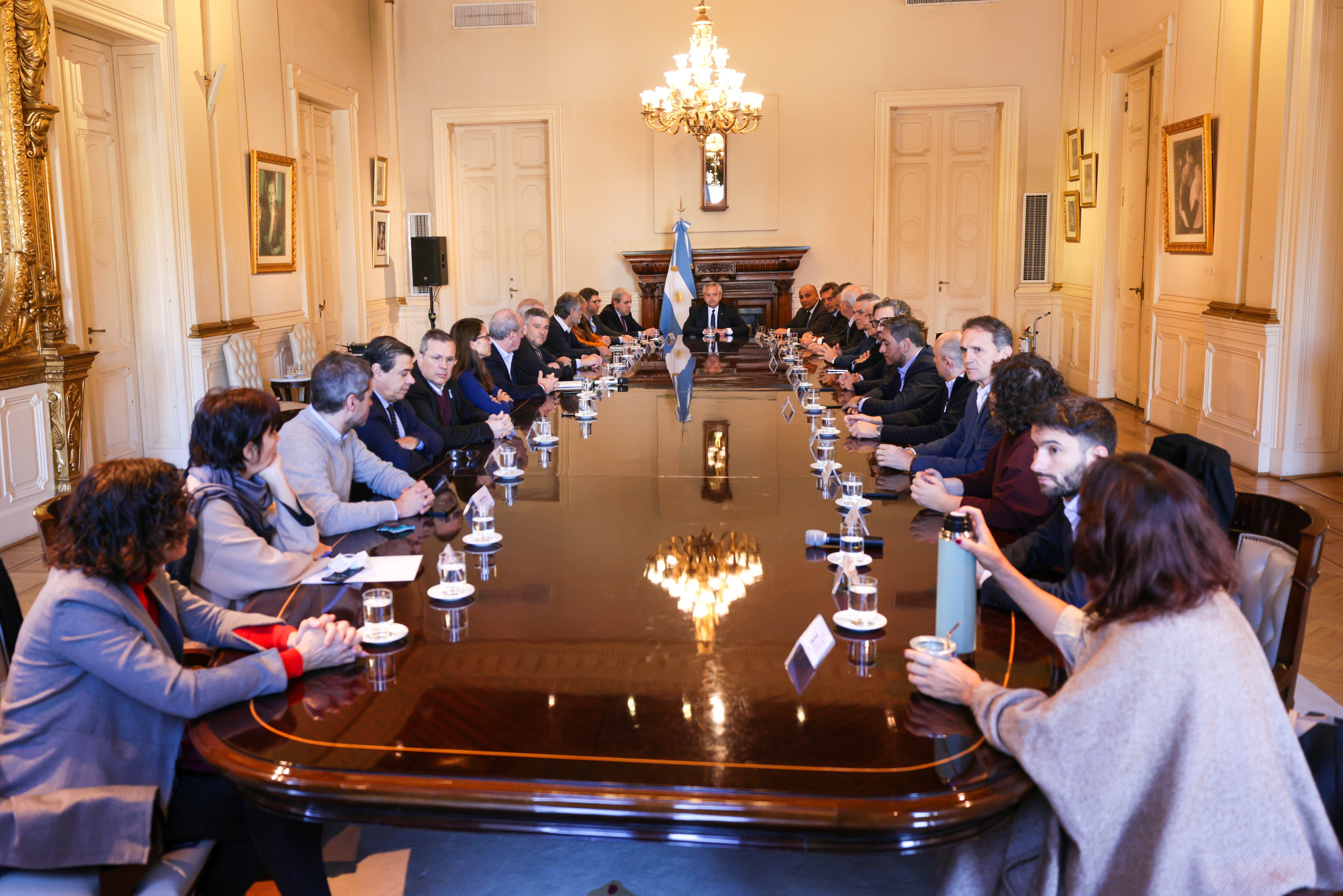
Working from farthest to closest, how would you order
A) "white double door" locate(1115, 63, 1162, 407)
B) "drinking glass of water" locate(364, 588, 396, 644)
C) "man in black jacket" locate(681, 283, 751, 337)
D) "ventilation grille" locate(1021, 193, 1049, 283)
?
1. "ventilation grille" locate(1021, 193, 1049, 283)
2. "man in black jacket" locate(681, 283, 751, 337)
3. "white double door" locate(1115, 63, 1162, 407)
4. "drinking glass of water" locate(364, 588, 396, 644)

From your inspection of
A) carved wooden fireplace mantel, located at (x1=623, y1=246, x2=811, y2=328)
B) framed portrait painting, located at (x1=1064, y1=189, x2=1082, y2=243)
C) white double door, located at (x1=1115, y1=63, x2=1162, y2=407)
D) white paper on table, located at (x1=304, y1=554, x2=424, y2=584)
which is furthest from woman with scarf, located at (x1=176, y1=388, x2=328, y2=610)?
framed portrait painting, located at (x1=1064, y1=189, x2=1082, y2=243)

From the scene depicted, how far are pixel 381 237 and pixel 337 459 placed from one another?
853cm

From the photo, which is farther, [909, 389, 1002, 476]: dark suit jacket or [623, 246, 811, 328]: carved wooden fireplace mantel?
[623, 246, 811, 328]: carved wooden fireplace mantel

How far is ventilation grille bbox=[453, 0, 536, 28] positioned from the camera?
1160 cm

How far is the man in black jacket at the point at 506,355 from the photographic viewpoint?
642 cm

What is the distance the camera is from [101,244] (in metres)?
7.28

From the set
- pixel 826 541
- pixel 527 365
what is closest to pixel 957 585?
pixel 826 541

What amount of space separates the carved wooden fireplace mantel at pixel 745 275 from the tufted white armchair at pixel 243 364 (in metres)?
4.54

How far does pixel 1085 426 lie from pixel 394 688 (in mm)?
1679

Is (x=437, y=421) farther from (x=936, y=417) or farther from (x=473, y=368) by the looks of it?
(x=936, y=417)

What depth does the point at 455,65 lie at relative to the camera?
1177 centimetres

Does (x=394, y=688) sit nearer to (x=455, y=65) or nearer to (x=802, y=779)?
(x=802, y=779)

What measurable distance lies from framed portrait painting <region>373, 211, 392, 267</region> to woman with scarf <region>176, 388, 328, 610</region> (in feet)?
29.3

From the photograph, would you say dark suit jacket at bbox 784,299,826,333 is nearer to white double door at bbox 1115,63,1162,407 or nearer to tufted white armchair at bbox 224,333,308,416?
white double door at bbox 1115,63,1162,407
